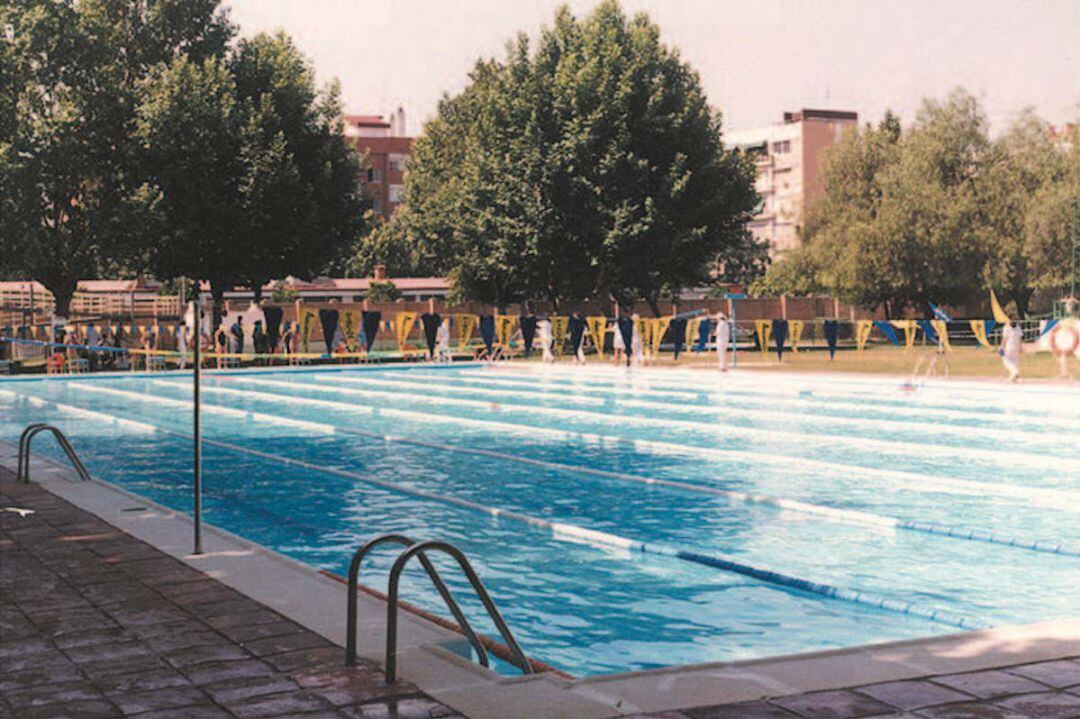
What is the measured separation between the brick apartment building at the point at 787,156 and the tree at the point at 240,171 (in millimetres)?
63524

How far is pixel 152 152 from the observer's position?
4184 cm

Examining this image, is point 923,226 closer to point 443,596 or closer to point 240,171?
point 240,171

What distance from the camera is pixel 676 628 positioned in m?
7.96

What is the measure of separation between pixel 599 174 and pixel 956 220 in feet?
53.8

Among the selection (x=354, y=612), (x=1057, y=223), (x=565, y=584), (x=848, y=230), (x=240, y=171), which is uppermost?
(x=240, y=171)

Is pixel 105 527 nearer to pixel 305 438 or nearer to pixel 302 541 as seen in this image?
pixel 302 541

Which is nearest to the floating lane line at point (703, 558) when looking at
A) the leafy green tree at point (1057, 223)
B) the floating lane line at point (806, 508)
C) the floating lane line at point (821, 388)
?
the floating lane line at point (806, 508)

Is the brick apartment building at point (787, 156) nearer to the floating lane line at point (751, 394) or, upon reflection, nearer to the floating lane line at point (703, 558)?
the floating lane line at point (751, 394)

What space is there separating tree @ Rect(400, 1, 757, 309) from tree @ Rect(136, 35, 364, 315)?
586 cm

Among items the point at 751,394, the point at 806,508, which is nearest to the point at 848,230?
the point at 751,394

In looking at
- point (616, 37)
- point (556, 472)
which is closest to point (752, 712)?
point (556, 472)

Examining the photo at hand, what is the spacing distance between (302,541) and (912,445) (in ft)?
30.7

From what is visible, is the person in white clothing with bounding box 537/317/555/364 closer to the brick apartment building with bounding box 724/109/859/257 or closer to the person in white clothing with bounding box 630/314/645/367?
the person in white clothing with bounding box 630/314/645/367

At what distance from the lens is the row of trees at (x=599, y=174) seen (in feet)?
146
